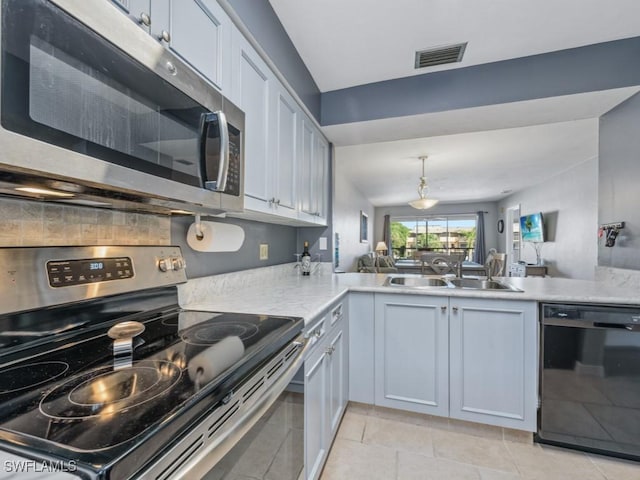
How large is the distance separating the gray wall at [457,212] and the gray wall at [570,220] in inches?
100

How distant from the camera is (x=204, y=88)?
904 mm

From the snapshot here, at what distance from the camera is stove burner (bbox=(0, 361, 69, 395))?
0.56m

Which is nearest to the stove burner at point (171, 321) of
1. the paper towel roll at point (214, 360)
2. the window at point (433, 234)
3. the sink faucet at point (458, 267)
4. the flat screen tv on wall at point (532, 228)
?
the paper towel roll at point (214, 360)

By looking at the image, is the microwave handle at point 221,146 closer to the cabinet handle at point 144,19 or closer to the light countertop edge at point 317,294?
the cabinet handle at point 144,19

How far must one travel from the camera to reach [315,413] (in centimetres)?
124

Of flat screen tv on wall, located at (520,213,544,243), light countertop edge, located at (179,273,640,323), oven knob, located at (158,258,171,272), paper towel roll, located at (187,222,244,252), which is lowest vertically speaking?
light countertop edge, located at (179,273,640,323)

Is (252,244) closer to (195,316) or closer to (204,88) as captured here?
(195,316)

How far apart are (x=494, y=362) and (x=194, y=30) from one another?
2146 mm

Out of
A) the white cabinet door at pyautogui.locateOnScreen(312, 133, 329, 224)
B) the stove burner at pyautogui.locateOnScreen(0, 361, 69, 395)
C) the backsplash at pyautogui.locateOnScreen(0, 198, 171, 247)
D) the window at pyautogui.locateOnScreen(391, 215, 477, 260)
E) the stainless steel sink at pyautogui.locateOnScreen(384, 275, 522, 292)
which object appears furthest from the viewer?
the window at pyautogui.locateOnScreen(391, 215, 477, 260)

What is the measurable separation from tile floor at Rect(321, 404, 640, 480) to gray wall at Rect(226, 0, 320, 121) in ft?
6.99

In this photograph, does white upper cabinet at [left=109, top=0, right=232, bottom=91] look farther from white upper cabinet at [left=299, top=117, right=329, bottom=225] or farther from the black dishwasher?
the black dishwasher

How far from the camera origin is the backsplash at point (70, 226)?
741mm

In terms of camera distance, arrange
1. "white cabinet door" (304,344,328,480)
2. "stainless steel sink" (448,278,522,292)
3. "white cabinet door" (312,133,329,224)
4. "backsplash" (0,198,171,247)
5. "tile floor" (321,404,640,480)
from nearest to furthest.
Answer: "backsplash" (0,198,171,247), "white cabinet door" (304,344,328,480), "tile floor" (321,404,640,480), "stainless steel sink" (448,278,522,292), "white cabinet door" (312,133,329,224)

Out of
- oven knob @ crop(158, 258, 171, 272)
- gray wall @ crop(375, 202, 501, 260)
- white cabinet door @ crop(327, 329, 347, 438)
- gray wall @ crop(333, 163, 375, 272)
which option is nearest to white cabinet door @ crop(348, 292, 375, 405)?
white cabinet door @ crop(327, 329, 347, 438)
